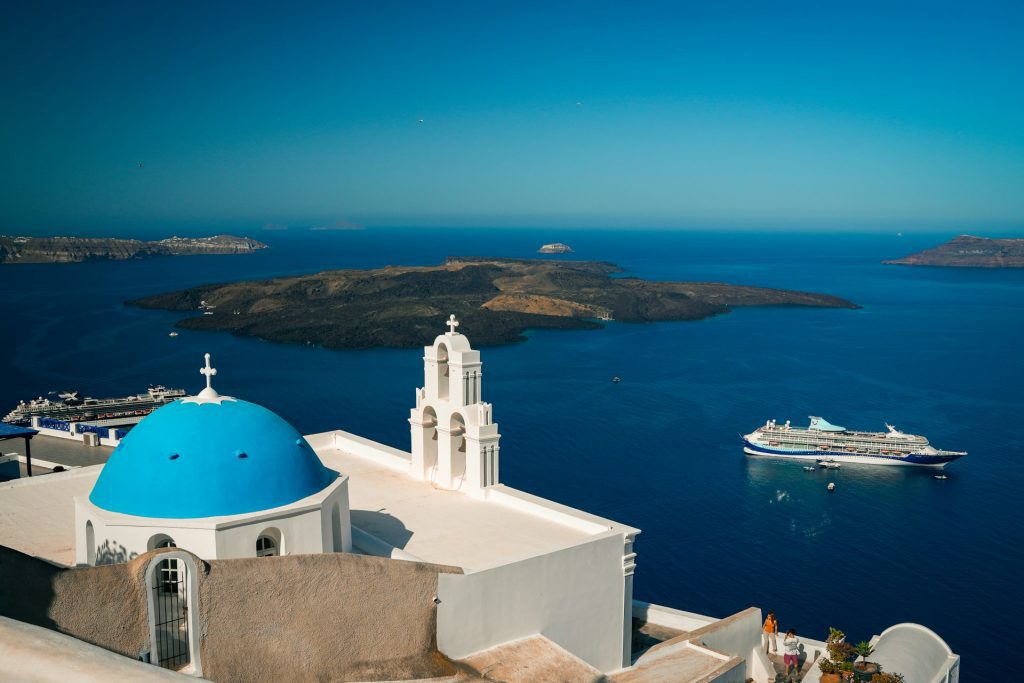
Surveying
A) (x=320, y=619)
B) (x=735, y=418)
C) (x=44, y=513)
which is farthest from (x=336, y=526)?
(x=735, y=418)

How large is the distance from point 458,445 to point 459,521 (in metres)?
2.15

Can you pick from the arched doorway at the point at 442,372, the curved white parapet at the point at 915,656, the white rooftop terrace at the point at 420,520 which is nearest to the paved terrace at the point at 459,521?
the white rooftop terrace at the point at 420,520

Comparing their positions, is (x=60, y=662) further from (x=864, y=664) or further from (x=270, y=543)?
(x=864, y=664)

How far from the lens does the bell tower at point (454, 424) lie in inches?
683

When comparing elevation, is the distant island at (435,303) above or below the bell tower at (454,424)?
below

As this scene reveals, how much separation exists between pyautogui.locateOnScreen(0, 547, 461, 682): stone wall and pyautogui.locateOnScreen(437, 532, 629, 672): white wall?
0.36 meters

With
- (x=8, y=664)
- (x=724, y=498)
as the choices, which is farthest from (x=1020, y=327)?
(x=8, y=664)

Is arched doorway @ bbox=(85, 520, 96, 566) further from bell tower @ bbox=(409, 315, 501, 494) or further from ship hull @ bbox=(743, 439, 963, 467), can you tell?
ship hull @ bbox=(743, 439, 963, 467)

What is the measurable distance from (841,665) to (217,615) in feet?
35.6

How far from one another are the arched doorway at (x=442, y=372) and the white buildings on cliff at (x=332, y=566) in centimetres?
4

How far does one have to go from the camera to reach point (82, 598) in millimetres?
9516

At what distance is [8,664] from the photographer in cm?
243

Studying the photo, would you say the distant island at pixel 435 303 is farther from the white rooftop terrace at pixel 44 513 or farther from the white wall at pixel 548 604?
the white wall at pixel 548 604

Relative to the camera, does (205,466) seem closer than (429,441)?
Yes
